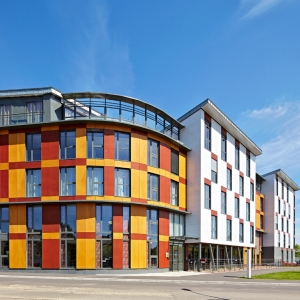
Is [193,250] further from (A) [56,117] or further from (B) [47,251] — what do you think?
(A) [56,117]

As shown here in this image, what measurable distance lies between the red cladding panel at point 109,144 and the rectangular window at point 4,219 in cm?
880

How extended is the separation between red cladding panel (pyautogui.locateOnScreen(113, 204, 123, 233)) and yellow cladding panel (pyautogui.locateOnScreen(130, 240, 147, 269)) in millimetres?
1507

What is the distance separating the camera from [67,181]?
2981 centimetres

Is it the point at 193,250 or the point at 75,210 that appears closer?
the point at 75,210

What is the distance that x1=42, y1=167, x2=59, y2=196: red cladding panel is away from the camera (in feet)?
97.2

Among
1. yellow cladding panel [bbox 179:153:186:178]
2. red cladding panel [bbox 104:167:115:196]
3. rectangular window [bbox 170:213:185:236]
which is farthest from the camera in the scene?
yellow cladding panel [bbox 179:153:186:178]

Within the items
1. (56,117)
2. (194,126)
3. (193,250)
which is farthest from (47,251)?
(194,126)

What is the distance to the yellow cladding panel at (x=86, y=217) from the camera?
2892 cm

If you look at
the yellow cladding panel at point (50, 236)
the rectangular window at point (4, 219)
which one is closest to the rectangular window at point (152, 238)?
the yellow cladding panel at point (50, 236)

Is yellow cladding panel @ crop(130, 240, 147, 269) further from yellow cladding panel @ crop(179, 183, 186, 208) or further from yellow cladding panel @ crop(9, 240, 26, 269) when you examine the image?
yellow cladding panel @ crop(9, 240, 26, 269)

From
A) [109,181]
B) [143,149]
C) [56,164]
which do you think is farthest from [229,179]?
[56,164]

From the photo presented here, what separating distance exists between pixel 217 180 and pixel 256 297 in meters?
25.6

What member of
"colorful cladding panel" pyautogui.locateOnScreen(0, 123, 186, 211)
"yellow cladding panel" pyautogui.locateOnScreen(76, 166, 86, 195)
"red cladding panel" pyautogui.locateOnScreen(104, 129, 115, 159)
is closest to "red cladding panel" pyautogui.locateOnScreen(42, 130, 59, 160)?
"colorful cladding panel" pyautogui.locateOnScreen(0, 123, 186, 211)

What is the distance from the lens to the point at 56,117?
1217 inches
